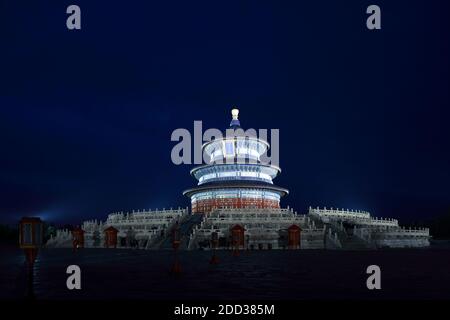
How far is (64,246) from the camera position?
4978cm

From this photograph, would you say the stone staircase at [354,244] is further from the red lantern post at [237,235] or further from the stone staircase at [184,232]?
the stone staircase at [184,232]

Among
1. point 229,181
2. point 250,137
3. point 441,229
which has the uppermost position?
point 250,137

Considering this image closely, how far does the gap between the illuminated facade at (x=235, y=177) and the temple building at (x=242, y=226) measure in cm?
14

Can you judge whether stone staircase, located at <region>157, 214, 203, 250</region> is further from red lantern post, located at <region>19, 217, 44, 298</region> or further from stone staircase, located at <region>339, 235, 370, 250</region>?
red lantern post, located at <region>19, 217, 44, 298</region>

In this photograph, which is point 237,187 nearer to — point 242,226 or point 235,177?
point 235,177

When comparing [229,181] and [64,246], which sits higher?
[229,181]

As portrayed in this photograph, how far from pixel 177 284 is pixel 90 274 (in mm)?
5487

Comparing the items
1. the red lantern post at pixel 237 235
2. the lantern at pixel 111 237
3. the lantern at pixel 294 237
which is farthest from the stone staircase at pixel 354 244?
the lantern at pixel 111 237

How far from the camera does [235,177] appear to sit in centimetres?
6694

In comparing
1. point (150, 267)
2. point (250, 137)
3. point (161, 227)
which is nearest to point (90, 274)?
point (150, 267)

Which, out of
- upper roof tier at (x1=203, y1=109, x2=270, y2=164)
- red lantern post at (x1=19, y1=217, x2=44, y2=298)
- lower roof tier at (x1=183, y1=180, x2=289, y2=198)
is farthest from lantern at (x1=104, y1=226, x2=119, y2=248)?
red lantern post at (x1=19, y1=217, x2=44, y2=298)

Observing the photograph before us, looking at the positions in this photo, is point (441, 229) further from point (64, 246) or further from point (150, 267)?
point (150, 267)

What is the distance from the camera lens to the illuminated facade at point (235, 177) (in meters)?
64.2
